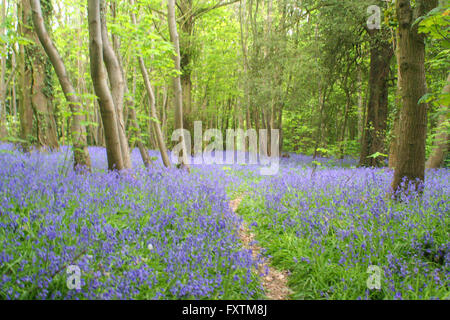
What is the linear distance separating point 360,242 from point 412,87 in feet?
8.83

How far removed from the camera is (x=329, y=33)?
1012 centimetres

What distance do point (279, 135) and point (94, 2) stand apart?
1216cm

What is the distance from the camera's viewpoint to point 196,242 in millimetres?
3102

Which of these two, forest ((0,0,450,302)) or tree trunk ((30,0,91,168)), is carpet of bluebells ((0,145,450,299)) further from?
tree trunk ((30,0,91,168))

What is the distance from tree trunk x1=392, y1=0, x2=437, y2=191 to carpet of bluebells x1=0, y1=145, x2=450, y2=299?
624mm

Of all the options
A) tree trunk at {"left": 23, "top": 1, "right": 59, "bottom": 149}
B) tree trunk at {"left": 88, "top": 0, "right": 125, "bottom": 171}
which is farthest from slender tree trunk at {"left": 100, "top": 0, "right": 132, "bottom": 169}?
tree trunk at {"left": 23, "top": 1, "right": 59, "bottom": 149}

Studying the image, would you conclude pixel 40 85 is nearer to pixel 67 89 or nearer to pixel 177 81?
pixel 67 89

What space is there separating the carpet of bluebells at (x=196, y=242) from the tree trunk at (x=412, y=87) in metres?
0.62

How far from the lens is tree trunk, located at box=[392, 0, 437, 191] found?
13.0 feet

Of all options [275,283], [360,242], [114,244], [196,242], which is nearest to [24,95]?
[114,244]

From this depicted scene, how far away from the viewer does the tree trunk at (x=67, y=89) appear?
524 centimetres

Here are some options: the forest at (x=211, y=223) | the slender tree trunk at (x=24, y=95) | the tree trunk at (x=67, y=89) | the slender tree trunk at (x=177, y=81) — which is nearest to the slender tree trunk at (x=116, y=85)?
the forest at (x=211, y=223)

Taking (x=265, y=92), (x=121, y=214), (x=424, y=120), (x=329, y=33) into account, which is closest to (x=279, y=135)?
(x=265, y=92)
